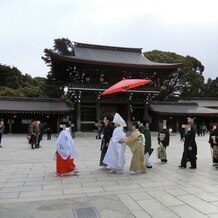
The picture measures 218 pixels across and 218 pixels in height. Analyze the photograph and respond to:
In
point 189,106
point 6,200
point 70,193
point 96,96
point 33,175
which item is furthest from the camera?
point 189,106

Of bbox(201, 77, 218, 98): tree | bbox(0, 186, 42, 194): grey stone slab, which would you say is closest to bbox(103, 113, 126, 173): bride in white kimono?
bbox(0, 186, 42, 194): grey stone slab

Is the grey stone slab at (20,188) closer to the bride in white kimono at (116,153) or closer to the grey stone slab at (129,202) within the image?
the grey stone slab at (129,202)

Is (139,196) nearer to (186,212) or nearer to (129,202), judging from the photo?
(129,202)

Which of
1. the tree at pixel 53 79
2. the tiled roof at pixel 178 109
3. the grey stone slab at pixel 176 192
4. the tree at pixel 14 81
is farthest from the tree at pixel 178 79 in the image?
the grey stone slab at pixel 176 192

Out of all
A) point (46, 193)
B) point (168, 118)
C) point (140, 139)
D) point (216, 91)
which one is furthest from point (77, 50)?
point (216, 91)

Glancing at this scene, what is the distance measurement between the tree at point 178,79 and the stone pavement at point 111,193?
32.5 m

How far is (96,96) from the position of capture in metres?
28.3

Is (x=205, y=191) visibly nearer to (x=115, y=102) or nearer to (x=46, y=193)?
(x=46, y=193)

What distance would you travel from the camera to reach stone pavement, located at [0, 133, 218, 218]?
4.68m

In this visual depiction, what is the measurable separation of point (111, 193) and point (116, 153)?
8.09 ft

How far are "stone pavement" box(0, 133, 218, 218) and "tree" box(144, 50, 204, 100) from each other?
32.5 meters

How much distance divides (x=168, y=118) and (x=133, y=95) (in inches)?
234

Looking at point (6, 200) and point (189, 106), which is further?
point (189, 106)

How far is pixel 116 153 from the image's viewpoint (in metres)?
8.22
